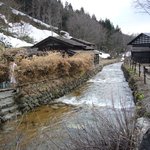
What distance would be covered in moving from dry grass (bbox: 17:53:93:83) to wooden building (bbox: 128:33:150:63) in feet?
77.3

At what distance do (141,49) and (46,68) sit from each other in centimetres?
3171

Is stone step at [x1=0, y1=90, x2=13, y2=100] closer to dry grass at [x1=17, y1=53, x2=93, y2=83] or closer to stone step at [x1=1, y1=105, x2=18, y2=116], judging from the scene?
stone step at [x1=1, y1=105, x2=18, y2=116]

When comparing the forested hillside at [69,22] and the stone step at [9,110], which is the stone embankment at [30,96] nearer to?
the stone step at [9,110]

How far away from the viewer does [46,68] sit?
19.6 meters

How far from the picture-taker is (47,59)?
781 inches

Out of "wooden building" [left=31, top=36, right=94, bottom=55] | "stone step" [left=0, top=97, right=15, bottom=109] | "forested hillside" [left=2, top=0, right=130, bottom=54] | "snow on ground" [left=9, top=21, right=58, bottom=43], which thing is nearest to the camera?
"stone step" [left=0, top=97, right=15, bottom=109]

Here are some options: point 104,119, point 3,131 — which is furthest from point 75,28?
point 104,119

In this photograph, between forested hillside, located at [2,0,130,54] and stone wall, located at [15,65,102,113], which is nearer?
stone wall, located at [15,65,102,113]

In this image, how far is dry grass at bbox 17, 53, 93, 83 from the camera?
17.2m

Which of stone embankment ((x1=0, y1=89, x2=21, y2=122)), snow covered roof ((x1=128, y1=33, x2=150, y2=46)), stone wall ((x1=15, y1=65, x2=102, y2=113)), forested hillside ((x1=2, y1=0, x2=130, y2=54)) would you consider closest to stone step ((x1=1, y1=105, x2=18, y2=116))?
stone embankment ((x1=0, y1=89, x2=21, y2=122))

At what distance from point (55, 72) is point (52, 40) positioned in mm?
13797

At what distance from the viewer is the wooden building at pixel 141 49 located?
48000mm

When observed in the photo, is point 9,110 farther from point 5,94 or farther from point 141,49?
point 141,49

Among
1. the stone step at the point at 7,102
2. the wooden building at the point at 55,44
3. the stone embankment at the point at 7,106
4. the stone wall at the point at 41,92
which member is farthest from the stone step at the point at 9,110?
the wooden building at the point at 55,44
